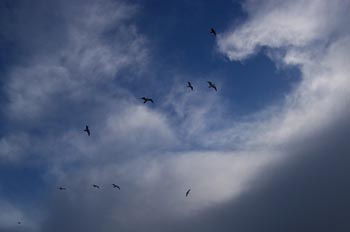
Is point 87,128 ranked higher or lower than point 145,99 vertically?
lower

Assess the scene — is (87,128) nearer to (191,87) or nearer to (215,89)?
(191,87)

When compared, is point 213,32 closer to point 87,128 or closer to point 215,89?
point 215,89

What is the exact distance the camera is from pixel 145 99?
285ft

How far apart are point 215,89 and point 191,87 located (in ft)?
20.9

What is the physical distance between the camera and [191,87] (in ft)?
271

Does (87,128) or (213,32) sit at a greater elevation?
(213,32)

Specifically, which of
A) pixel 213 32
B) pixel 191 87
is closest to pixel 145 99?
pixel 191 87

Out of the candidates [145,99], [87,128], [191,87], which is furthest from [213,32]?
[87,128]

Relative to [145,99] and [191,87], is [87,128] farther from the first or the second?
[191,87]

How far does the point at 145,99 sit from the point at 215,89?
17.1m

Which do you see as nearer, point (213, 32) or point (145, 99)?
point (213, 32)

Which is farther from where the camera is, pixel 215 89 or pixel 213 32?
pixel 215 89

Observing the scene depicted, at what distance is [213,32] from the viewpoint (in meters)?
72.6

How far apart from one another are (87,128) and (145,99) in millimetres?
15388
